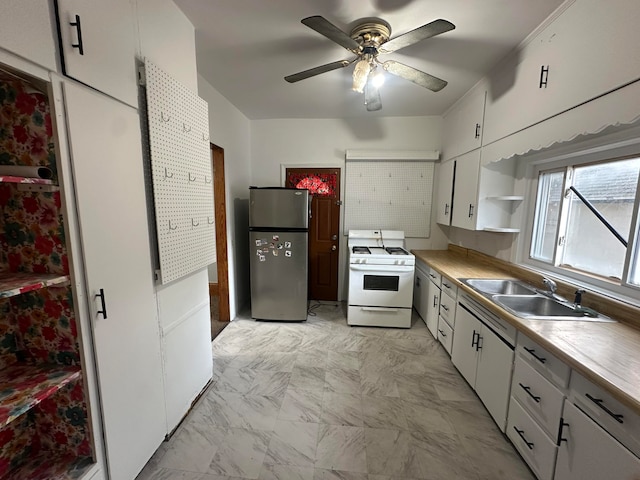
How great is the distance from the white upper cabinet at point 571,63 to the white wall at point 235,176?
2592 mm

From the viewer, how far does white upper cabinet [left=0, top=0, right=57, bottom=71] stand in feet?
2.52

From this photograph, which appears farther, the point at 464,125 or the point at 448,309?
the point at 464,125

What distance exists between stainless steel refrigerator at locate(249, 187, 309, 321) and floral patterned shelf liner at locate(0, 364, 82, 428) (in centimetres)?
212

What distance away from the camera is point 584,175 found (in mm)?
1871

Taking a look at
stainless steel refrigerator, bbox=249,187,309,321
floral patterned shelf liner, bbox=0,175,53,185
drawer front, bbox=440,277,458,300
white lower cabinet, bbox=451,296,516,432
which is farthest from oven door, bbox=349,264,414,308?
floral patterned shelf liner, bbox=0,175,53,185

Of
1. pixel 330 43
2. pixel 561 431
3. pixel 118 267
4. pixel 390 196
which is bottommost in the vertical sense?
pixel 561 431

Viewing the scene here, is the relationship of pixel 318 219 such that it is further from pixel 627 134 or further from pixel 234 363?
pixel 627 134

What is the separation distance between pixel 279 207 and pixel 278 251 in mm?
523

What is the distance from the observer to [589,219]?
1823 millimetres

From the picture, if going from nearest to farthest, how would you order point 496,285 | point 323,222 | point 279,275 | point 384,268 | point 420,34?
point 420,34 → point 496,285 → point 384,268 → point 279,275 → point 323,222

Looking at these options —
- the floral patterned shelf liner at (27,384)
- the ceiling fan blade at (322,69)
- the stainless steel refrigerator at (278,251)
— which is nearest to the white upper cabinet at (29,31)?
the floral patterned shelf liner at (27,384)

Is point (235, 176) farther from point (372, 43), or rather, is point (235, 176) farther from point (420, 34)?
point (420, 34)

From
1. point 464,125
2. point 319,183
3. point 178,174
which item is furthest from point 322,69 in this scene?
point 319,183

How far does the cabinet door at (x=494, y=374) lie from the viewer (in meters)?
1.61
